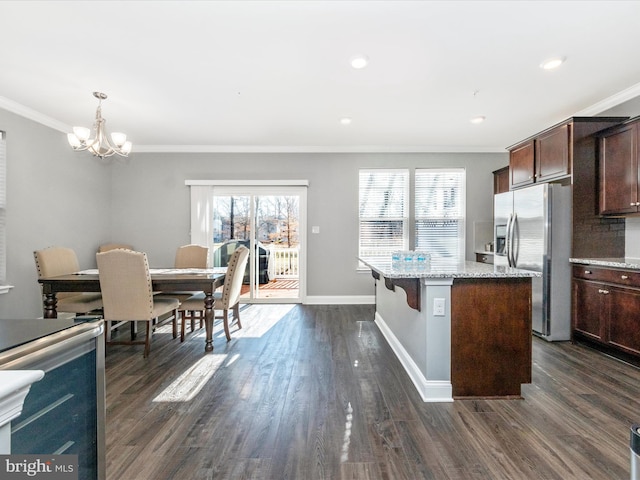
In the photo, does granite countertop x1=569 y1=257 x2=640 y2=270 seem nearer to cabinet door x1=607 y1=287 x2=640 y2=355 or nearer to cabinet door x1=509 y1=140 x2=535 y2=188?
cabinet door x1=607 y1=287 x2=640 y2=355

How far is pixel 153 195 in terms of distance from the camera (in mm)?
5426

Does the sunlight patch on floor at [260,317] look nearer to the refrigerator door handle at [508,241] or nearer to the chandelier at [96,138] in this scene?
the chandelier at [96,138]

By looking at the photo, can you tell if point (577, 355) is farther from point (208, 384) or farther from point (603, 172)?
point (208, 384)

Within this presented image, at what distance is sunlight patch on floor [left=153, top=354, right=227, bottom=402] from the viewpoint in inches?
91.0

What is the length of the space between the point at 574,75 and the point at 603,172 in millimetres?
1083

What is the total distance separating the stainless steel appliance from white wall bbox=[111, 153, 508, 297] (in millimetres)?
4366

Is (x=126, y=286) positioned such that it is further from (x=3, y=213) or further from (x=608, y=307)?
(x=608, y=307)

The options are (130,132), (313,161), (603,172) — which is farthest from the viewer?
(313,161)

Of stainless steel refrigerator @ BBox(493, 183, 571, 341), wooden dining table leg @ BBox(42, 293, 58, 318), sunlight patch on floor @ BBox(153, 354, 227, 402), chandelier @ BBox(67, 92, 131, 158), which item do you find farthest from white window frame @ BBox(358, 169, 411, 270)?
wooden dining table leg @ BBox(42, 293, 58, 318)

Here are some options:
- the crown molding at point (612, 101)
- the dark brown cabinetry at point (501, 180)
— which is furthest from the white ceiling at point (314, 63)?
the dark brown cabinetry at point (501, 180)

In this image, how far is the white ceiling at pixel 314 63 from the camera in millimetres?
2154

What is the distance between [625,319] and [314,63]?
11.8 feet

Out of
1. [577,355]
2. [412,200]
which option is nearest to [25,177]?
[412,200]

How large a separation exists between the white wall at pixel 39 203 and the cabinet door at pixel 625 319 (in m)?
6.36
